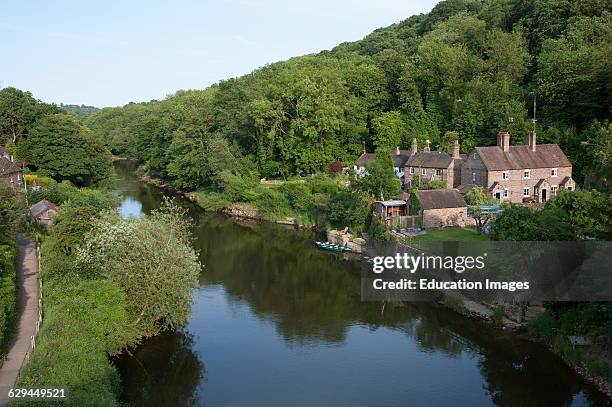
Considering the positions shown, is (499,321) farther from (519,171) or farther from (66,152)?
(66,152)

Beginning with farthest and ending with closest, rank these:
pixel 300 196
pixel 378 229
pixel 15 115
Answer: pixel 15 115 < pixel 300 196 < pixel 378 229

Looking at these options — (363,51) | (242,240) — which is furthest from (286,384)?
(363,51)

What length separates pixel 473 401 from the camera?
19.2 m

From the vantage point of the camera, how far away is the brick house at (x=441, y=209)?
38.6 m

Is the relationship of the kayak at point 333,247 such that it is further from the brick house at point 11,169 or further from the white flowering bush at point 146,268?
the brick house at point 11,169

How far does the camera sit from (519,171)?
43.8 meters

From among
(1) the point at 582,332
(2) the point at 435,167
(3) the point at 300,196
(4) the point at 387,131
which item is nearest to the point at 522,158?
(2) the point at 435,167

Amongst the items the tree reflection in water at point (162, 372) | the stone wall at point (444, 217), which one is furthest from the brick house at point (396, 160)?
the tree reflection in water at point (162, 372)

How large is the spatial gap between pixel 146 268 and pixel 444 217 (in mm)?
23316

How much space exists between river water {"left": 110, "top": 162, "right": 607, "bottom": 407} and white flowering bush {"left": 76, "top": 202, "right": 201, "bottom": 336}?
63.2 inches

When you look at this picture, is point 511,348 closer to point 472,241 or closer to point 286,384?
point 286,384

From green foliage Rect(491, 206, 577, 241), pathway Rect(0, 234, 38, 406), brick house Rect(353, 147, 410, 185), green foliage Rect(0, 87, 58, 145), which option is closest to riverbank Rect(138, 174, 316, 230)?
brick house Rect(353, 147, 410, 185)

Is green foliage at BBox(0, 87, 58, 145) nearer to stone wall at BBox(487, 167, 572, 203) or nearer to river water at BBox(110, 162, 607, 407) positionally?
river water at BBox(110, 162, 607, 407)

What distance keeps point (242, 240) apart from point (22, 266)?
17.2 metres
